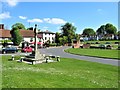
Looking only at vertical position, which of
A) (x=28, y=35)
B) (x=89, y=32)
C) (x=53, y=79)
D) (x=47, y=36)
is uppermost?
(x=89, y=32)

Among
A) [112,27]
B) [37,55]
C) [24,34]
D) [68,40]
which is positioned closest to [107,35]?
[112,27]

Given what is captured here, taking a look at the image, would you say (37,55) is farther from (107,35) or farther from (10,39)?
(107,35)

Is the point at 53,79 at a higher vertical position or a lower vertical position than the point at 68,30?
lower

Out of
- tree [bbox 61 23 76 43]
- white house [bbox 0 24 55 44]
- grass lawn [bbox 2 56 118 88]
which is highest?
tree [bbox 61 23 76 43]

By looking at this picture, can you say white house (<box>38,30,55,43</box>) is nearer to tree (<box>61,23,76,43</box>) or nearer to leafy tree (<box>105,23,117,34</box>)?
tree (<box>61,23,76,43</box>)

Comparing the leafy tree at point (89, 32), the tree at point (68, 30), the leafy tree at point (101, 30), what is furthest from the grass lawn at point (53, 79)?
the leafy tree at point (89, 32)

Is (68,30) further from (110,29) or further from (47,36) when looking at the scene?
(110,29)

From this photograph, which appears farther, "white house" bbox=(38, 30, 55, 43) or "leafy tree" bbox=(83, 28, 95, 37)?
"leafy tree" bbox=(83, 28, 95, 37)

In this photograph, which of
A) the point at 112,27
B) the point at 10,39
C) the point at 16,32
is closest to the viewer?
the point at 16,32

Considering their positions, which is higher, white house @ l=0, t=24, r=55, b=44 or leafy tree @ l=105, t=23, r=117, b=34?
leafy tree @ l=105, t=23, r=117, b=34

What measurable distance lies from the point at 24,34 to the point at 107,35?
10478 centimetres

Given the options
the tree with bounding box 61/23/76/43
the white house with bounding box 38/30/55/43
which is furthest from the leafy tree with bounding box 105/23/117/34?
the white house with bounding box 38/30/55/43

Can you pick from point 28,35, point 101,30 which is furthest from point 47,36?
point 101,30

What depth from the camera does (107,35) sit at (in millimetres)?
175500
